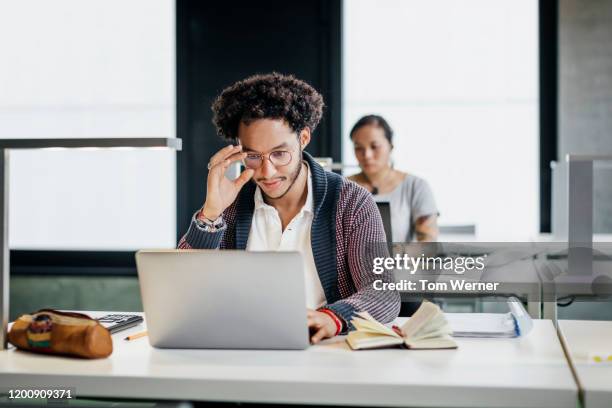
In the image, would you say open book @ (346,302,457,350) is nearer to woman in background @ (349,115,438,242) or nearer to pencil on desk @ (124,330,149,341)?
pencil on desk @ (124,330,149,341)

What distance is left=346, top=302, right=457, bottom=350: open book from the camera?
162 cm

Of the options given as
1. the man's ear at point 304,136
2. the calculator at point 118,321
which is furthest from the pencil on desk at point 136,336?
the man's ear at point 304,136

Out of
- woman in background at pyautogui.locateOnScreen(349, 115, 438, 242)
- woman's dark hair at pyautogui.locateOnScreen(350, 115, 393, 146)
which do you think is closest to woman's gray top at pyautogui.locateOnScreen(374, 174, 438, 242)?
woman in background at pyautogui.locateOnScreen(349, 115, 438, 242)

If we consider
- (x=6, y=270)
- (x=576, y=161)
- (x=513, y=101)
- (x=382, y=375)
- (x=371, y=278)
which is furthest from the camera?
(x=513, y=101)

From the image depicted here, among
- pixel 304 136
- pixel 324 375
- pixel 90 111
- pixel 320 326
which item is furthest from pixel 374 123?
pixel 324 375

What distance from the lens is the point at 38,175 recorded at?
4.79m

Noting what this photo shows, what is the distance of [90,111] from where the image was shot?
477cm

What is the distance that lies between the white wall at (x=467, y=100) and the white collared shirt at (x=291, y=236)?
2468mm

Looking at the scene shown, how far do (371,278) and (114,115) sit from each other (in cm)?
320

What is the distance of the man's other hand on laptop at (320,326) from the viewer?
1670 mm

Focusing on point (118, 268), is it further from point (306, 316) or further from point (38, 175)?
point (306, 316)

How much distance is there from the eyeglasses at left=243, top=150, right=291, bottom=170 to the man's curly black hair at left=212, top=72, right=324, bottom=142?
9 cm

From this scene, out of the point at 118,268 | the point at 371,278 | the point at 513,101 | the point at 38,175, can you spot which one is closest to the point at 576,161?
the point at 371,278

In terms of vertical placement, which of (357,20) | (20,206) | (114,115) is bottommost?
(20,206)
